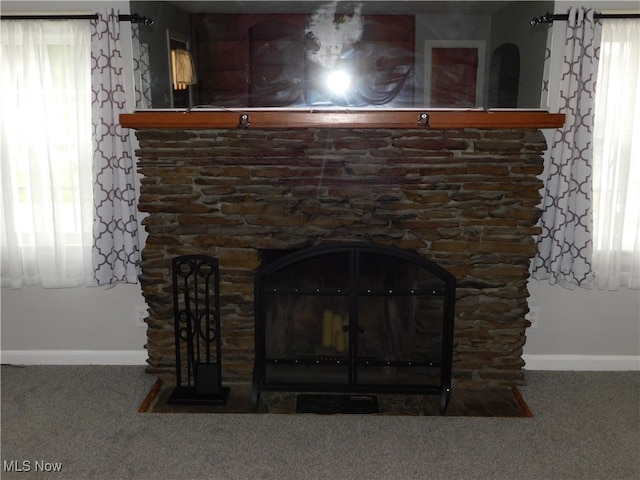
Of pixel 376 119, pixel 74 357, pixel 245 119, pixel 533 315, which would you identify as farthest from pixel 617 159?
pixel 74 357

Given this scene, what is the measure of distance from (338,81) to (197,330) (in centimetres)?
135

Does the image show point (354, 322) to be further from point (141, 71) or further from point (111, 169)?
point (141, 71)

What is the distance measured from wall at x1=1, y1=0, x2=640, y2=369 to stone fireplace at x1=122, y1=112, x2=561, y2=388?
33 centimetres

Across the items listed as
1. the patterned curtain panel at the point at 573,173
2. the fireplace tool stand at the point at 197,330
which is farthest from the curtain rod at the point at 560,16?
the fireplace tool stand at the point at 197,330

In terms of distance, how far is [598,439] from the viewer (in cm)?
261

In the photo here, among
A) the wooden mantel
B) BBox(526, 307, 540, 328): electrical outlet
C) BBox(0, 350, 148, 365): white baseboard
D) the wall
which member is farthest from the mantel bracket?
BBox(526, 307, 540, 328): electrical outlet

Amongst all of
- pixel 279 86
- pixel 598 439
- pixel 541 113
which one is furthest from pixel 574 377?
pixel 279 86

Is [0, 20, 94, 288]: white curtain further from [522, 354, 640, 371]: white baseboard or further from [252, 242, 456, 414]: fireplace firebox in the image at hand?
[522, 354, 640, 371]: white baseboard

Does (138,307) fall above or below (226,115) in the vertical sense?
below

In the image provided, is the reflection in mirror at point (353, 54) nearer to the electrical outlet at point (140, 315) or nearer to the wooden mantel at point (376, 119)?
the wooden mantel at point (376, 119)

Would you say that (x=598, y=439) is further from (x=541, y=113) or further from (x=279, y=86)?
(x=279, y=86)

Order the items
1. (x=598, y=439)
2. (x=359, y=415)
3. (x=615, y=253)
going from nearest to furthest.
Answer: (x=598, y=439), (x=359, y=415), (x=615, y=253)

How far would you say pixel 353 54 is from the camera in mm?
2652

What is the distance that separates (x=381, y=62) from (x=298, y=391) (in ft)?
5.27
